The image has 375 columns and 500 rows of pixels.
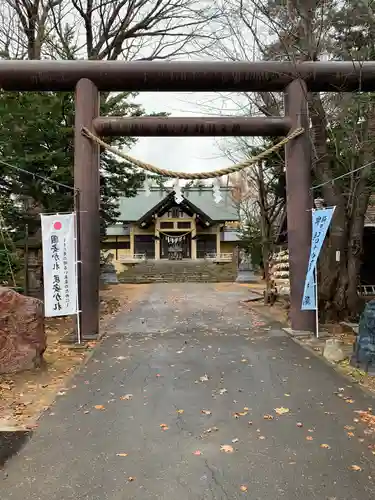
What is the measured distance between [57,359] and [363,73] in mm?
7370

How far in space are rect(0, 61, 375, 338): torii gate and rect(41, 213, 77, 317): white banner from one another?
0.28 m

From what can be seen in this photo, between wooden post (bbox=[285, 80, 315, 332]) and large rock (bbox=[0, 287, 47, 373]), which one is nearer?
large rock (bbox=[0, 287, 47, 373])

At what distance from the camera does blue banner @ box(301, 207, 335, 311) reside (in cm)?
847

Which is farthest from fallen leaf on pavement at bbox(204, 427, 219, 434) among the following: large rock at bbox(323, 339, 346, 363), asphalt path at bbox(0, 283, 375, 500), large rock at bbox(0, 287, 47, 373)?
large rock at bbox(323, 339, 346, 363)

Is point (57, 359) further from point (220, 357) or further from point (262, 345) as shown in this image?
point (262, 345)

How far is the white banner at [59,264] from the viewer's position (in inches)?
321

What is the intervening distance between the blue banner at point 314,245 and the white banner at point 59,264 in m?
4.36

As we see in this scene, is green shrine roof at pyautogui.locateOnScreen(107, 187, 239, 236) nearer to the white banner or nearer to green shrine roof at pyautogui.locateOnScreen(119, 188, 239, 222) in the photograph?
green shrine roof at pyautogui.locateOnScreen(119, 188, 239, 222)

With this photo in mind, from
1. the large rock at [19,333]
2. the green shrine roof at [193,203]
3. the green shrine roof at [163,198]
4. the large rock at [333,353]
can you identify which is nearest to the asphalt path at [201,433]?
the large rock at [333,353]

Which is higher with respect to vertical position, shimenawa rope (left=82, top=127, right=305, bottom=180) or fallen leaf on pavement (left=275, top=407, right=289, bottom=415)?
shimenawa rope (left=82, top=127, right=305, bottom=180)

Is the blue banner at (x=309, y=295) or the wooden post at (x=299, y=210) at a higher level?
the wooden post at (x=299, y=210)

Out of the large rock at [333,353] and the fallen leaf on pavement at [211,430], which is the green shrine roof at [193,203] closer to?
the large rock at [333,353]

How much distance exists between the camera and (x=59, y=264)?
27.0 feet

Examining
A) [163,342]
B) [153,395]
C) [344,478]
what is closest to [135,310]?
[163,342]
